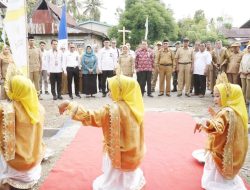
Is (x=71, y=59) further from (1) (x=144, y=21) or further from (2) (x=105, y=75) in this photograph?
(1) (x=144, y=21)

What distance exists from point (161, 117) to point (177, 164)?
305cm

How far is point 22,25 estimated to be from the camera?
579cm

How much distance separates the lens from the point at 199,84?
1096 cm

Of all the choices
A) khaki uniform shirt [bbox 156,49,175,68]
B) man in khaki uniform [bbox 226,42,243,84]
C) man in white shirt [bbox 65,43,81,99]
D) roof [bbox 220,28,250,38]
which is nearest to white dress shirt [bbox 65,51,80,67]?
man in white shirt [bbox 65,43,81,99]

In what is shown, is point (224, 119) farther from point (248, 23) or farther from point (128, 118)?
point (248, 23)

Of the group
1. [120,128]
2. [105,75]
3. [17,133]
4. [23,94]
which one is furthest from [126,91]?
[105,75]

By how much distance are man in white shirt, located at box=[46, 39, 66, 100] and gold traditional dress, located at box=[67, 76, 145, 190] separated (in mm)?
6670

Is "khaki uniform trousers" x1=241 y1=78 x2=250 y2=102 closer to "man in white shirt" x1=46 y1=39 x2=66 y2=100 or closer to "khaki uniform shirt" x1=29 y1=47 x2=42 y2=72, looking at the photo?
"man in white shirt" x1=46 y1=39 x2=66 y2=100

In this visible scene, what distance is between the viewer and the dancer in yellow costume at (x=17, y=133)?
145 inches

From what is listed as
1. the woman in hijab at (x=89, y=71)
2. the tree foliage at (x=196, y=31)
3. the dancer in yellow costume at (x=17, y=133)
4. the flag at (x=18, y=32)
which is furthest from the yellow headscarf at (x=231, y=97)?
the tree foliage at (x=196, y=31)

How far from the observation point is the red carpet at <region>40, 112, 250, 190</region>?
13.3 feet

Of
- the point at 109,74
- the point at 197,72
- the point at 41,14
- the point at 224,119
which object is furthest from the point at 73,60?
the point at 41,14

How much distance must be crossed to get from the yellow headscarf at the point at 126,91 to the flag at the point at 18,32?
255cm

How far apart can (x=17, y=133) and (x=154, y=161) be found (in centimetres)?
191
